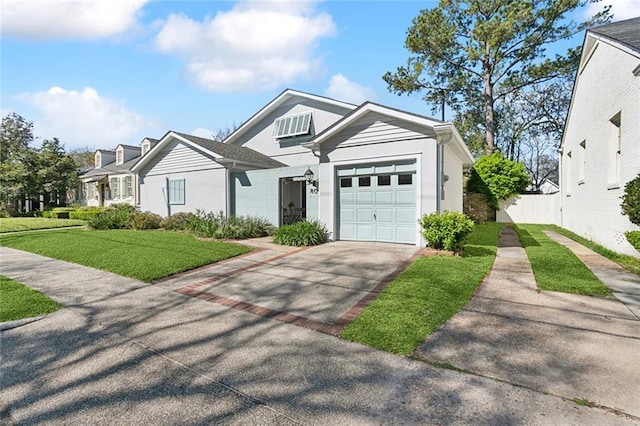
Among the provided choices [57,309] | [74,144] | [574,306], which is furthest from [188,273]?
[74,144]

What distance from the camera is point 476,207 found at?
66.9ft

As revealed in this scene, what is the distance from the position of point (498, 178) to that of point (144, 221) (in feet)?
68.1

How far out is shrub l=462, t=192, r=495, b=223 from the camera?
20.2 meters

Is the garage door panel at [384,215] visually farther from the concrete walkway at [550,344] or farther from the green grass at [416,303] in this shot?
the concrete walkway at [550,344]

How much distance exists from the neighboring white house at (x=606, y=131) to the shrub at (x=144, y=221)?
16908mm

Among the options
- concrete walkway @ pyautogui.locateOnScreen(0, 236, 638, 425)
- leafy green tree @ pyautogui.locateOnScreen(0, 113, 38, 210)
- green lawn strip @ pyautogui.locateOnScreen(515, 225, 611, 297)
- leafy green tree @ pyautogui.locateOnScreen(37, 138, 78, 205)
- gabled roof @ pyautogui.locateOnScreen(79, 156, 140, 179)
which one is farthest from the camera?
leafy green tree @ pyautogui.locateOnScreen(37, 138, 78, 205)

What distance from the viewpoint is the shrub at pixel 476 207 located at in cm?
2016

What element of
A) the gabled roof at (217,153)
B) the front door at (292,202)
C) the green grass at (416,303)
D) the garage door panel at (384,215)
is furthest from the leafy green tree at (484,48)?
the green grass at (416,303)

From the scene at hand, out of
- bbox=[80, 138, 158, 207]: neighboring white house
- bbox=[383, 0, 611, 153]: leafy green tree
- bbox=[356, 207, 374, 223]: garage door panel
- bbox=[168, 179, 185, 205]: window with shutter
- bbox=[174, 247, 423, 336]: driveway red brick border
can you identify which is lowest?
bbox=[174, 247, 423, 336]: driveway red brick border

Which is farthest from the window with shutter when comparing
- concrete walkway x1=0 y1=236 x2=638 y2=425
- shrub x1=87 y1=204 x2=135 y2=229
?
concrete walkway x1=0 y1=236 x2=638 y2=425

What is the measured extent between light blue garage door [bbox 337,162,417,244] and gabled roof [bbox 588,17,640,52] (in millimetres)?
5614

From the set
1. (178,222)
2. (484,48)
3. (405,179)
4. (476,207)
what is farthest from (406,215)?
(484,48)

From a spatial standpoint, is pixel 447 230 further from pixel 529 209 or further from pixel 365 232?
pixel 529 209

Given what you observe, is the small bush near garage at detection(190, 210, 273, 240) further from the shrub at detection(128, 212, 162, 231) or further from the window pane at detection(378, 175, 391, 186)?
the window pane at detection(378, 175, 391, 186)
